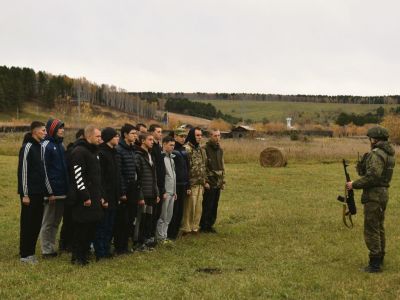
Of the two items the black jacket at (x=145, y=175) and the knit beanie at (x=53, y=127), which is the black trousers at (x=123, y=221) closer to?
the black jacket at (x=145, y=175)

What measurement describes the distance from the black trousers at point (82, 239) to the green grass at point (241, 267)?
30 cm

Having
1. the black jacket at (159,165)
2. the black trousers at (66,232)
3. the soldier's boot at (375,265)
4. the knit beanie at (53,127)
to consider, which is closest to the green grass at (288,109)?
the black jacket at (159,165)

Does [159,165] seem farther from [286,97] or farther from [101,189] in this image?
[286,97]

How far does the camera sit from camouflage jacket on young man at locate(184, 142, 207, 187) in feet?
35.3

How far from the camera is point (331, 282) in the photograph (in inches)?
291

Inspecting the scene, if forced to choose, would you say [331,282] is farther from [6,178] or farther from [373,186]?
[6,178]

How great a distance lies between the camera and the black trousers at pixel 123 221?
8.92m

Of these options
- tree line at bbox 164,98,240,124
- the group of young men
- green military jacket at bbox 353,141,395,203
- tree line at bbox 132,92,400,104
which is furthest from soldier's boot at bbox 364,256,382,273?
tree line at bbox 132,92,400,104

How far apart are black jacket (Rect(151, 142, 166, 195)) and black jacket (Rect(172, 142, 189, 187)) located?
0.66 m

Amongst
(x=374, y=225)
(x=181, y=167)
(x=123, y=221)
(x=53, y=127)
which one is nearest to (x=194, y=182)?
(x=181, y=167)

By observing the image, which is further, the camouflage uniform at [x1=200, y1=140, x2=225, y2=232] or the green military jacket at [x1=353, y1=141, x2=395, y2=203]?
the camouflage uniform at [x1=200, y1=140, x2=225, y2=232]

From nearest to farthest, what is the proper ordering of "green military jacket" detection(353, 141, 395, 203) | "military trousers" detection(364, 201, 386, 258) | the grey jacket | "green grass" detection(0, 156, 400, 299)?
"green grass" detection(0, 156, 400, 299)
"green military jacket" detection(353, 141, 395, 203)
"military trousers" detection(364, 201, 386, 258)
the grey jacket

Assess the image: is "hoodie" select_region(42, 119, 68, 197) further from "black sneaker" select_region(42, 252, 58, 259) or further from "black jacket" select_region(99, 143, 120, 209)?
"black sneaker" select_region(42, 252, 58, 259)

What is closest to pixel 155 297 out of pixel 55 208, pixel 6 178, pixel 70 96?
pixel 55 208
